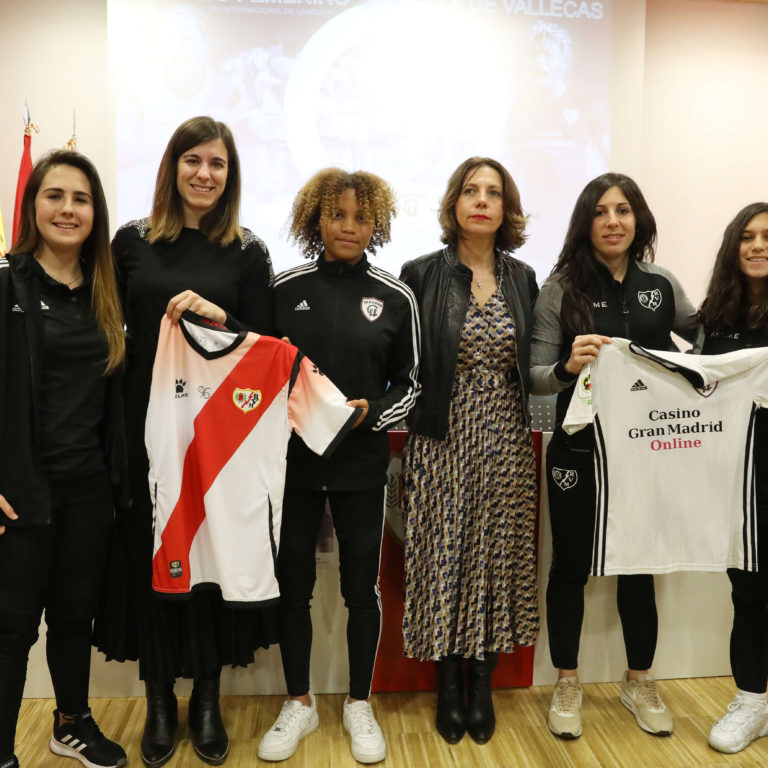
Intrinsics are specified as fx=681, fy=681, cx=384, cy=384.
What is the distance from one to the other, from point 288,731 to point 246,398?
1.02m

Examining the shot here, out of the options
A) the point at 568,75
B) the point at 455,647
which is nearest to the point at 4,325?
the point at 455,647

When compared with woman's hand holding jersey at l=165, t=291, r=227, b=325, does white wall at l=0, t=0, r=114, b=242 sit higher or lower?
higher

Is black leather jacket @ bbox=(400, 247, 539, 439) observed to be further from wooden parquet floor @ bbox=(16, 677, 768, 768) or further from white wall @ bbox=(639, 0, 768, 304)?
white wall @ bbox=(639, 0, 768, 304)

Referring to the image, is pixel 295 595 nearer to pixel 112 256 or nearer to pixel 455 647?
pixel 455 647

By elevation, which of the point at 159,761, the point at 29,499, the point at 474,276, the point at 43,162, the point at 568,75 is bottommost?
the point at 159,761

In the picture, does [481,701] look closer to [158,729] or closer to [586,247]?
[158,729]

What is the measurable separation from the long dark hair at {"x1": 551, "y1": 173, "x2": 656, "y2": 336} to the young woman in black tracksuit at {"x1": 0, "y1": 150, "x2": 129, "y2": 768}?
1.29 m

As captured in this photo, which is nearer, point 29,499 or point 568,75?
point 29,499

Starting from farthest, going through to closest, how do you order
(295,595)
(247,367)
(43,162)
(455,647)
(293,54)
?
(293,54), (455,647), (295,595), (247,367), (43,162)

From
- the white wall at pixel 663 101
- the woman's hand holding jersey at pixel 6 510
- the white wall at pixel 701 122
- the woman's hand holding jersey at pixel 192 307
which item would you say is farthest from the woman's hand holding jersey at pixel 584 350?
the white wall at pixel 701 122

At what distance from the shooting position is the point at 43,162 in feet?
5.60

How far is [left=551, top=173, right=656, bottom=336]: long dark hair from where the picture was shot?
205 centimetres

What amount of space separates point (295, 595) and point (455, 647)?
539mm

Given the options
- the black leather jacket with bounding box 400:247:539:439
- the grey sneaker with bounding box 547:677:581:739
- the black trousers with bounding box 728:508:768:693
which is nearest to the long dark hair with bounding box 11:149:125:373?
the black leather jacket with bounding box 400:247:539:439
